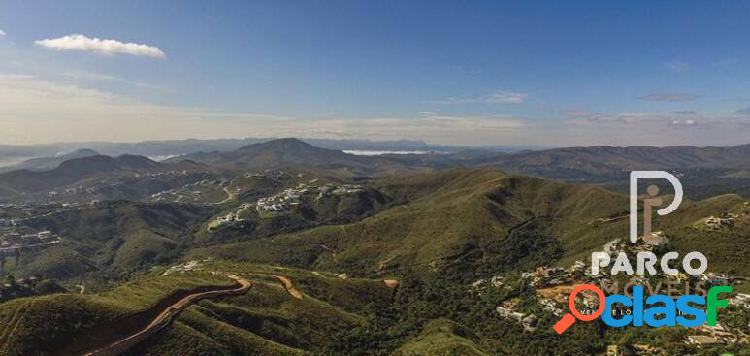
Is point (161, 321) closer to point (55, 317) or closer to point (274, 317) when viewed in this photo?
point (55, 317)

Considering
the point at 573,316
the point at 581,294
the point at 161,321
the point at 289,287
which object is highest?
the point at 161,321

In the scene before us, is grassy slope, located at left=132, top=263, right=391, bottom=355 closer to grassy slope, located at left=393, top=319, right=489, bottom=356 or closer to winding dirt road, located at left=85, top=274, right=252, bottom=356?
winding dirt road, located at left=85, top=274, right=252, bottom=356

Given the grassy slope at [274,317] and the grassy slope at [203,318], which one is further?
the grassy slope at [274,317]

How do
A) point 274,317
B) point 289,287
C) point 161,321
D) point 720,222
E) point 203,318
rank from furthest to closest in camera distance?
point 720,222 < point 289,287 < point 274,317 < point 203,318 < point 161,321

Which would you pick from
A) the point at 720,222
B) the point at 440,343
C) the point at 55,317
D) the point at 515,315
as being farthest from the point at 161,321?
the point at 720,222

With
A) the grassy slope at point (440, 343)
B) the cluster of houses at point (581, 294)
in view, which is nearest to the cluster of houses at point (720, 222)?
the cluster of houses at point (581, 294)

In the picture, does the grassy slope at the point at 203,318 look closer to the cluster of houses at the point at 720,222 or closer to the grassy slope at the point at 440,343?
the grassy slope at the point at 440,343

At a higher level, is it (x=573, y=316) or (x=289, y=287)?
(x=289, y=287)

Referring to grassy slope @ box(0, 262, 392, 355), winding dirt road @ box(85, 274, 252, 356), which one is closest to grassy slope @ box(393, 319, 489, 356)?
grassy slope @ box(0, 262, 392, 355)

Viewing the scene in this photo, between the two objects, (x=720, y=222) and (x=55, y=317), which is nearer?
(x=55, y=317)
